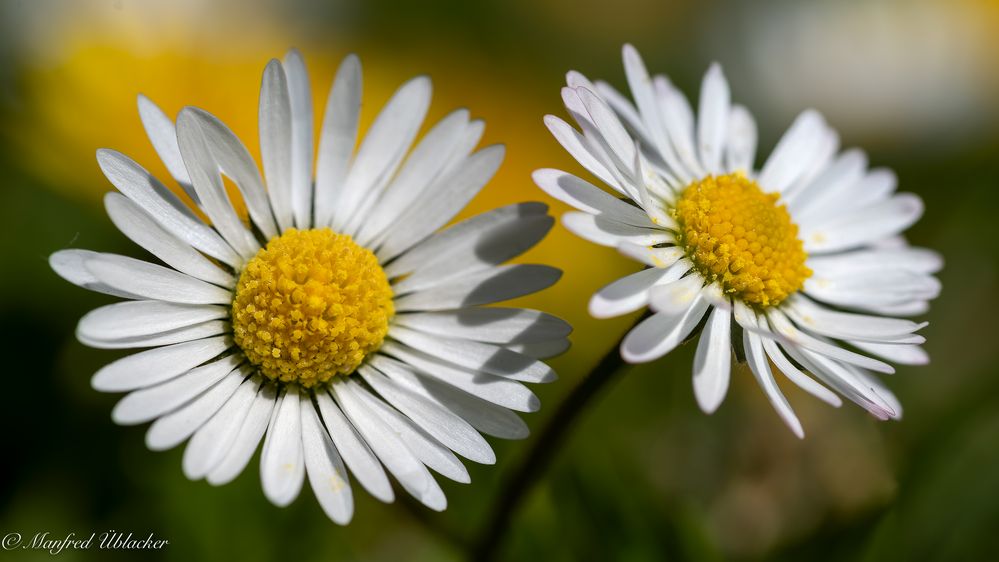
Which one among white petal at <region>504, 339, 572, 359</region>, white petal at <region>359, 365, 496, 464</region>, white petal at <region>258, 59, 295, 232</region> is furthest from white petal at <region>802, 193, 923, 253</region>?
white petal at <region>258, 59, 295, 232</region>

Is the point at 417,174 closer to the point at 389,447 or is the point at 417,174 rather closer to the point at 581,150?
the point at 581,150

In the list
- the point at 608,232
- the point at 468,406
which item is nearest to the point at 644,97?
the point at 608,232

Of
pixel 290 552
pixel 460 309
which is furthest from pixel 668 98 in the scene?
pixel 290 552

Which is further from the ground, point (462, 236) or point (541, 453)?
point (462, 236)

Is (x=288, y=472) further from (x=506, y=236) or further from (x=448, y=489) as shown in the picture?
(x=448, y=489)

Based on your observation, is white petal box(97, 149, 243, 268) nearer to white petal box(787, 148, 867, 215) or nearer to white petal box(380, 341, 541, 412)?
white petal box(380, 341, 541, 412)
